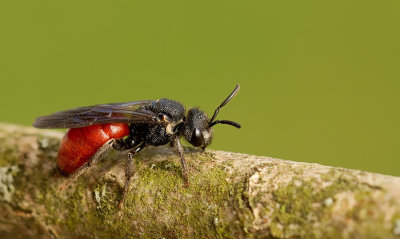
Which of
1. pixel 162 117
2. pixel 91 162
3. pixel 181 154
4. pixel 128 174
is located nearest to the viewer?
pixel 128 174

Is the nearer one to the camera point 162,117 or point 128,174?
point 128,174

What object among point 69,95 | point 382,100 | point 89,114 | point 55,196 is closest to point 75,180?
point 55,196

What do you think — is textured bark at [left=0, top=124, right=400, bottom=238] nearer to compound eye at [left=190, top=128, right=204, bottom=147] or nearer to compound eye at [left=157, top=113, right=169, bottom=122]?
compound eye at [left=190, top=128, right=204, bottom=147]

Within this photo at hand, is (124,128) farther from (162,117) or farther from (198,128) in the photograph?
(198,128)

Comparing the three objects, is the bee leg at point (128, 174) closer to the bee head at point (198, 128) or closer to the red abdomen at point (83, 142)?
the red abdomen at point (83, 142)

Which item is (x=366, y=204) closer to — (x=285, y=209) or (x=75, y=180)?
(x=285, y=209)

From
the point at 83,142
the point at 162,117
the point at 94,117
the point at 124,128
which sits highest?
the point at 162,117

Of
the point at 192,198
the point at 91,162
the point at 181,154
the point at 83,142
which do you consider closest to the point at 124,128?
the point at 83,142
